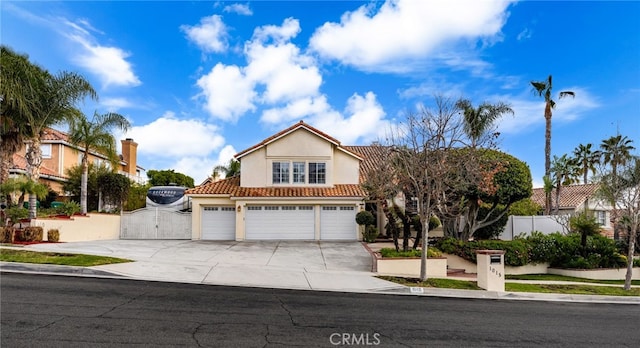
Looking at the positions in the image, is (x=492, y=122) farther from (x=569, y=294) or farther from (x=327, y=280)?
(x=327, y=280)

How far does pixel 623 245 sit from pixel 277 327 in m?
21.8

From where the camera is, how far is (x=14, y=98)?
58.9 feet

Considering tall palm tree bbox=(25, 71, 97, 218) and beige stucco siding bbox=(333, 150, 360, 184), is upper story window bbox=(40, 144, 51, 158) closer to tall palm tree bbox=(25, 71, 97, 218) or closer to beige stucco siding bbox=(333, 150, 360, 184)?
tall palm tree bbox=(25, 71, 97, 218)

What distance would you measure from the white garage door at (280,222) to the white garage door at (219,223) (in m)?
1.13

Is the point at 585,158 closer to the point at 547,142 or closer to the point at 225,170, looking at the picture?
the point at 547,142

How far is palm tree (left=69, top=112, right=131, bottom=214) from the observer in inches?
894

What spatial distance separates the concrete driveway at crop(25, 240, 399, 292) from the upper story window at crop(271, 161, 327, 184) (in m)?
4.68

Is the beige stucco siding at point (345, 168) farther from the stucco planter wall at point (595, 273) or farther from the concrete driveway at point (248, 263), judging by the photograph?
the stucco planter wall at point (595, 273)

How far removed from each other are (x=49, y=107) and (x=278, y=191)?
41.1 ft

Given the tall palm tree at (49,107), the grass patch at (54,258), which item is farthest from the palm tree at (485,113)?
the tall palm tree at (49,107)

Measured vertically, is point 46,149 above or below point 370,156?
above

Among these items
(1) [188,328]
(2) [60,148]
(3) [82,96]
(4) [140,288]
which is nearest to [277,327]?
(1) [188,328]

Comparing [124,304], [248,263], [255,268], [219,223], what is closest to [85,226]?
[219,223]

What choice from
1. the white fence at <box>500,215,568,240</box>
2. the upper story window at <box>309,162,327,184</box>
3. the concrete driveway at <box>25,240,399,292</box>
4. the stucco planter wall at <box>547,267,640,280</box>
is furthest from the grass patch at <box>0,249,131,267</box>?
the white fence at <box>500,215,568,240</box>
